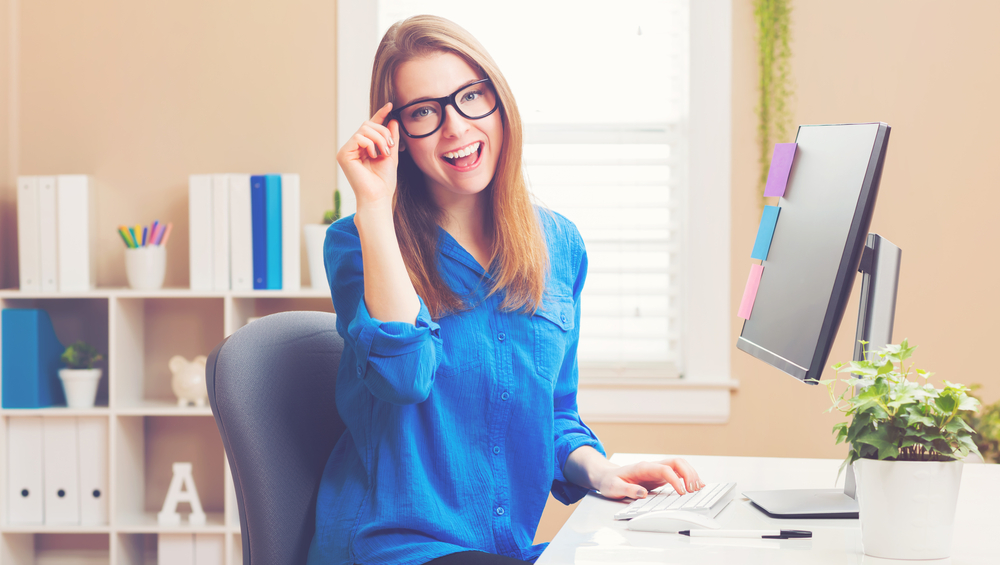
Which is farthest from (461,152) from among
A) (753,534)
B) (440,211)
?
(753,534)

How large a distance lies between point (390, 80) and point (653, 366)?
1.60m

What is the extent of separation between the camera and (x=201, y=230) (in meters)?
2.34

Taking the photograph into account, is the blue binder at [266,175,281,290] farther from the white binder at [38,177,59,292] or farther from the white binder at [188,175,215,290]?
the white binder at [38,177,59,292]

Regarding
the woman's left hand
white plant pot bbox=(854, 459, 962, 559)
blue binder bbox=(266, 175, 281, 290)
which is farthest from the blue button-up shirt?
blue binder bbox=(266, 175, 281, 290)

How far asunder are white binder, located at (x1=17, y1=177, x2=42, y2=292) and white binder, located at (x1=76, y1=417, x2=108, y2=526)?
0.47m

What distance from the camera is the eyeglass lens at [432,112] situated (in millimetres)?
1159

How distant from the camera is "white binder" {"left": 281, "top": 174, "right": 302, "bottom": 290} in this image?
2.34 m

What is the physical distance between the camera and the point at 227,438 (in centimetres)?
100

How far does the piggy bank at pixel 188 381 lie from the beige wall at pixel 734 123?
1.10ft

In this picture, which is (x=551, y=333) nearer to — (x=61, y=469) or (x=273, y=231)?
(x=273, y=231)

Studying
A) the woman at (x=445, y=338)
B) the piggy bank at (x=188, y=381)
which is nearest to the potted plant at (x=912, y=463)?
the woman at (x=445, y=338)

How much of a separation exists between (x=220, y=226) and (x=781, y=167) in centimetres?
178

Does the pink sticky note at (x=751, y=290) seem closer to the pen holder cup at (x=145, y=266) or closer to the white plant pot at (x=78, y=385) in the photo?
the pen holder cup at (x=145, y=266)

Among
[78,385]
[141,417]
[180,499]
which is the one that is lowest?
[180,499]
